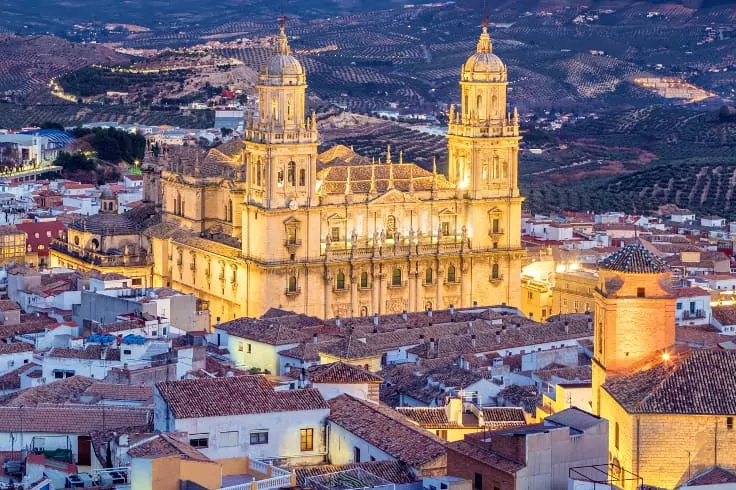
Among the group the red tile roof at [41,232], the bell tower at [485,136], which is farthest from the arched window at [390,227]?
the red tile roof at [41,232]

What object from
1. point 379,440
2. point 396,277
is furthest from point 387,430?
point 396,277

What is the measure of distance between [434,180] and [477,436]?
3628cm

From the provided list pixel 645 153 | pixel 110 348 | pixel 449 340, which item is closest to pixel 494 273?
pixel 449 340

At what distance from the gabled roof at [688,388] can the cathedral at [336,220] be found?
108 feet

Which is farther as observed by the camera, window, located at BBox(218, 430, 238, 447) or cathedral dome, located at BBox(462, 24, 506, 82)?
cathedral dome, located at BBox(462, 24, 506, 82)

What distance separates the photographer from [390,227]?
78.4 m

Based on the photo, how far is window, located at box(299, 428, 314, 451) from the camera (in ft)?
154

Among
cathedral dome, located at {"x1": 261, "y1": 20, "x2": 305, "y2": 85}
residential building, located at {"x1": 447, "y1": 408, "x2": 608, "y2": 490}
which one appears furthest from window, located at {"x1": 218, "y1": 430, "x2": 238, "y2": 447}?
cathedral dome, located at {"x1": 261, "y1": 20, "x2": 305, "y2": 85}

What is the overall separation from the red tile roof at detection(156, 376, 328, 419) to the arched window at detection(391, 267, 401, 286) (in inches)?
1220

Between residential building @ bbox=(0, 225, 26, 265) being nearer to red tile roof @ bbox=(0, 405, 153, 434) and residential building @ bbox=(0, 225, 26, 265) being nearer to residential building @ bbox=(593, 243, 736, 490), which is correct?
red tile roof @ bbox=(0, 405, 153, 434)

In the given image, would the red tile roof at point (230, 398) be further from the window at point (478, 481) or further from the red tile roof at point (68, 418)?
the window at point (478, 481)

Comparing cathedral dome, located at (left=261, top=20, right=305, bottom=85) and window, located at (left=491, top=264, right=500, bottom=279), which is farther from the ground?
cathedral dome, located at (left=261, top=20, right=305, bottom=85)

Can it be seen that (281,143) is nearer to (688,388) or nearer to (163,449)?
(688,388)

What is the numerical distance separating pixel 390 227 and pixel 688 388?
35.8 meters
